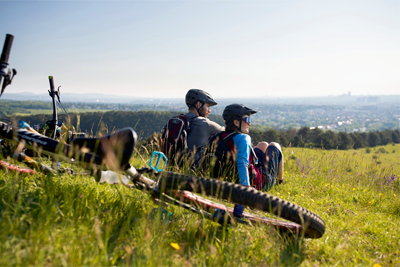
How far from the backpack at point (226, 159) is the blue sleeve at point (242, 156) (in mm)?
144

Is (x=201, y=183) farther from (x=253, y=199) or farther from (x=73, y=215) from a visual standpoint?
(x=73, y=215)

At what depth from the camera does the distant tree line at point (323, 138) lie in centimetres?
4303

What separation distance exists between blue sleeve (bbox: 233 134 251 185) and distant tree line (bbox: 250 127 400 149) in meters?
25.4

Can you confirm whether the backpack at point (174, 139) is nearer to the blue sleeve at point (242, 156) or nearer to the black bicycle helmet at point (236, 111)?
the black bicycle helmet at point (236, 111)

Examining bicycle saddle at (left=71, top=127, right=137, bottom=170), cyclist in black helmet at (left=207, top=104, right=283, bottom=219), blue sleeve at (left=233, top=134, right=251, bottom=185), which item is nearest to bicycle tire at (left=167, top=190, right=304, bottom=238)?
bicycle saddle at (left=71, top=127, right=137, bottom=170)

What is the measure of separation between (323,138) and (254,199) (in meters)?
56.2

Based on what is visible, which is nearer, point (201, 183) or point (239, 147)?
point (201, 183)

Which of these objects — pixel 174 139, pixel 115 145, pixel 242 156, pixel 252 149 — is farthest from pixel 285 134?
pixel 115 145

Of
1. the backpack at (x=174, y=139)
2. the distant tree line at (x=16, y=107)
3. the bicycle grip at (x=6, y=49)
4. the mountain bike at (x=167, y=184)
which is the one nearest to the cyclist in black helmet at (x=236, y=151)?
the backpack at (x=174, y=139)

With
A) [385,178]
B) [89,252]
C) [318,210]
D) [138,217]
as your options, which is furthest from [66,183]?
[385,178]

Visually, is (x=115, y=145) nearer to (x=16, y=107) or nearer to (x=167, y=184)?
(x=167, y=184)

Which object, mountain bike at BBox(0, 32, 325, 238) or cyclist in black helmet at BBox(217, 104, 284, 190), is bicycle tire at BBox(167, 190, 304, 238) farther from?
cyclist in black helmet at BBox(217, 104, 284, 190)

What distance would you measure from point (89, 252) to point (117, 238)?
11.6 inches

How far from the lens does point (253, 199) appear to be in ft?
6.17
